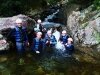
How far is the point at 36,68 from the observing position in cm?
1271

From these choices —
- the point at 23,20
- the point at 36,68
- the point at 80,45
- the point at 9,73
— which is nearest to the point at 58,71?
the point at 36,68

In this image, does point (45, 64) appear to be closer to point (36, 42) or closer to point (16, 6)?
point (36, 42)

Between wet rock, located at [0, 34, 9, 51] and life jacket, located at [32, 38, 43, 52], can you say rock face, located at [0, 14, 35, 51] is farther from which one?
life jacket, located at [32, 38, 43, 52]

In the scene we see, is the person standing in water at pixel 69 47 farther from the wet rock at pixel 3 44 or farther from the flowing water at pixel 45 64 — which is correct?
the wet rock at pixel 3 44

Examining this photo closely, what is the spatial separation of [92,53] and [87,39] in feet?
4.20

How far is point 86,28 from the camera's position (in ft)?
51.6

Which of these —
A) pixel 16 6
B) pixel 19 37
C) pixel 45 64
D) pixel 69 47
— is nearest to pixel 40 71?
pixel 45 64

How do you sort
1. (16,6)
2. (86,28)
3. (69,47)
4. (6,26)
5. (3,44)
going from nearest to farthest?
(3,44) → (69,47) → (6,26) → (86,28) → (16,6)

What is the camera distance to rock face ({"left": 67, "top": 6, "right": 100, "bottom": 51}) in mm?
15016

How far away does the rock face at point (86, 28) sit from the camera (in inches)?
591

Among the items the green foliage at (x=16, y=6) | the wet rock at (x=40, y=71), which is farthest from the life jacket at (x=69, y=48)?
the green foliage at (x=16, y=6)

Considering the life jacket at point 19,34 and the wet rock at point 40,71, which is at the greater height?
the life jacket at point 19,34

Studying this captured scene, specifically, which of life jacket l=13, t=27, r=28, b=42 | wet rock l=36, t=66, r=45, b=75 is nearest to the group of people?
life jacket l=13, t=27, r=28, b=42

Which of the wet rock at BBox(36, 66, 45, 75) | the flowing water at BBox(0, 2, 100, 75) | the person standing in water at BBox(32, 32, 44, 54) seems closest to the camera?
the wet rock at BBox(36, 66, 45, 75)
